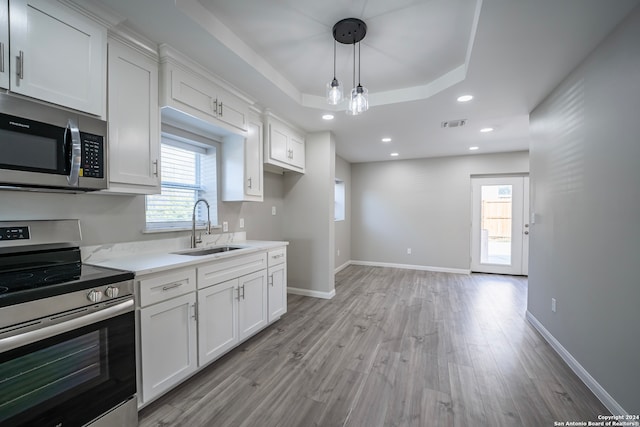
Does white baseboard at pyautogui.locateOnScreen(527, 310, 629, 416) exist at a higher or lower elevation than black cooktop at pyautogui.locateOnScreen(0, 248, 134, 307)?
lower

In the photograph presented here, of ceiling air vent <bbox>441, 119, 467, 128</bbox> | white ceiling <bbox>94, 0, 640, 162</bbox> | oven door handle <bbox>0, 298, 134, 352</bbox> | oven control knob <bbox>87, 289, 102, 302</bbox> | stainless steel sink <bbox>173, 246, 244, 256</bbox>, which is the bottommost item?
oven door handle <bbox>0, 298, 134, 352</bbox>

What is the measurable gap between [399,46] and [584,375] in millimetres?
2981

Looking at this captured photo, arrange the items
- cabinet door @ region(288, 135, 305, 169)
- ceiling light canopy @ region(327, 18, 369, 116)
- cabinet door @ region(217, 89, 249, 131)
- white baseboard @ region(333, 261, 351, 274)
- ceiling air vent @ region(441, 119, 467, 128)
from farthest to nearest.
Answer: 1. white baseboard @ region(333, 261, 351, 274)
2. cabinet door @ region(288, 135, 305, 169)
3. ceiling air vent @ region(441, 119, 467, 128)
4. cabinet door @ region(217, 89, 249, 131)
5. ceiling light canopy @ region(327, 18, 369, 116)

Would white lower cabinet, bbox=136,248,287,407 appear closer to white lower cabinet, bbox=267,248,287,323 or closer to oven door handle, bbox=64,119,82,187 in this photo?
white lower cabinet, bbox=267,248,287,323

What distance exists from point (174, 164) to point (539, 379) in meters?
3.68

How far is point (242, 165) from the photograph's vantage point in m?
3.00

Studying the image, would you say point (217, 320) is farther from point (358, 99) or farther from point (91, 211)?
point (358, 99)

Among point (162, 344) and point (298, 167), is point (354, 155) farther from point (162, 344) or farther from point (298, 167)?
point (162, 344)

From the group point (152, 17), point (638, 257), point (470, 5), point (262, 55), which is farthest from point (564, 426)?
point (152, 17)

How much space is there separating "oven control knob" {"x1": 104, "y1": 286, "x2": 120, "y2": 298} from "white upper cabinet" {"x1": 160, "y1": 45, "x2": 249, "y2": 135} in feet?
4.54

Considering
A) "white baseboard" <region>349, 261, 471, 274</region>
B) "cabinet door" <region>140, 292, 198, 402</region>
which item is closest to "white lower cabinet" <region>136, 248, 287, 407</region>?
"cabinet door" <region>140, 292, 198, 402</region>

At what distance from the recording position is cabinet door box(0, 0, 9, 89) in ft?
4.30

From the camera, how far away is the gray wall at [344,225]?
5.96 m

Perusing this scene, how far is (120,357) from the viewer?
1527 mm
